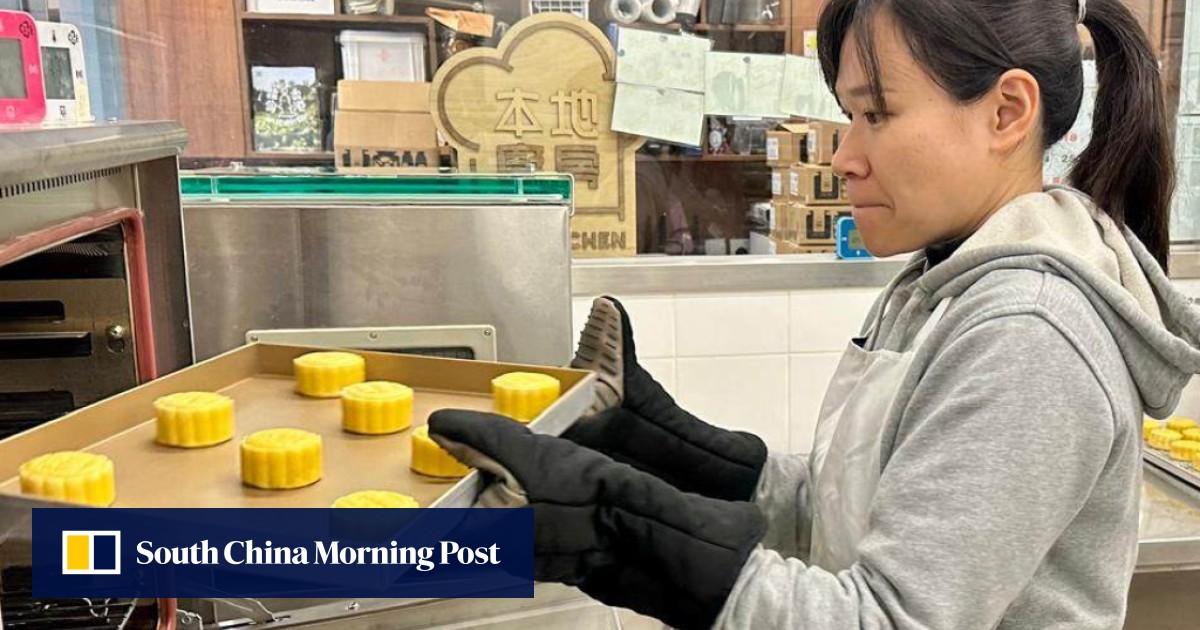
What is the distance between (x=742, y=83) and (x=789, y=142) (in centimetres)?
15

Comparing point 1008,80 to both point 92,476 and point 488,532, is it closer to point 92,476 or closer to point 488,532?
point 488,532

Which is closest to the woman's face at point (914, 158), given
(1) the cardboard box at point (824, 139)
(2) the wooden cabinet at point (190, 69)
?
(1) the cardboard box at point (824, 139)

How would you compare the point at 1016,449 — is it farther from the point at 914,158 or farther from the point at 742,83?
the point at 742,83

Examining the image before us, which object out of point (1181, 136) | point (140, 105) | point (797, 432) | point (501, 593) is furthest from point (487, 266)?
point (1181, 136)

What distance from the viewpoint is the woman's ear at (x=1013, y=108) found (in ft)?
2.82

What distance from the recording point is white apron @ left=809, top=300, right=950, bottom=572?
2.95ft

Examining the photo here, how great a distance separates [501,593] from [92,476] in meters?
0.45

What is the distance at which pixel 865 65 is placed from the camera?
893 millimetres

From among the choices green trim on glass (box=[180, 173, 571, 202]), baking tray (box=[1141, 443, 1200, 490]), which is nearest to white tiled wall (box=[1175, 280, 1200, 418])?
baking tray (box=[1141, 443, 1200, 490])

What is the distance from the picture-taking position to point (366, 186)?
1.33 metres

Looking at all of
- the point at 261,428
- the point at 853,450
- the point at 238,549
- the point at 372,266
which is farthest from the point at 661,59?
the point at 238,549

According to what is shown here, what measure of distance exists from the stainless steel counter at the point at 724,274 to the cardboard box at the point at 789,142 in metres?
0.20

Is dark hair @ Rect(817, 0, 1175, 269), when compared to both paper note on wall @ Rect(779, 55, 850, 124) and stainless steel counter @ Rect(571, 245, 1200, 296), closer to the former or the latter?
stainless steel counter @ Rect(571, 245, 1200, 296)

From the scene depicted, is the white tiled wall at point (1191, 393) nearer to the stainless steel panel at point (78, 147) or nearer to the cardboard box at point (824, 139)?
the cardboard box at point (824, 139)
